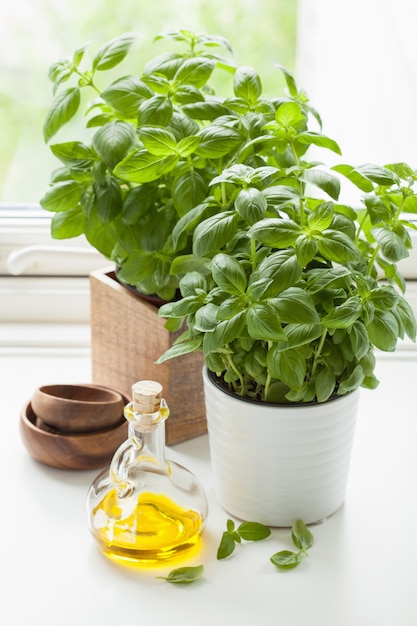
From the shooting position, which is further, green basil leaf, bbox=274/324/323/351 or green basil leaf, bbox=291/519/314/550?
green basil leaf, bbox=291/519/314/550

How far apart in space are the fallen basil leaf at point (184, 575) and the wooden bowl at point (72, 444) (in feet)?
0.68

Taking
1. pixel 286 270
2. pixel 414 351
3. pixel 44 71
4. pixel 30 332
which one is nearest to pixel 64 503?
pixel 286 270

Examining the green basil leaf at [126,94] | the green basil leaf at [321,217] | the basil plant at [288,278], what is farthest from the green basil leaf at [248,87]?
the green basil leaf at [321,217]

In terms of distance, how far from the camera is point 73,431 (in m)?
1.05

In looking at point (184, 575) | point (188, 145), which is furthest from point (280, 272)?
point (184, 575)

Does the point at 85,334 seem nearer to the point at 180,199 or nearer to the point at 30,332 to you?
the point at 30,332

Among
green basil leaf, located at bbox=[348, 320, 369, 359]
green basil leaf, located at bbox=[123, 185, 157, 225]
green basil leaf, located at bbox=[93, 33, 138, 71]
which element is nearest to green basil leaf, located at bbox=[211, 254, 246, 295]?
green basil leaf, located at bbox=[348, 320, 369, 359]

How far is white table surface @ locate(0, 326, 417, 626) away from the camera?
848mm

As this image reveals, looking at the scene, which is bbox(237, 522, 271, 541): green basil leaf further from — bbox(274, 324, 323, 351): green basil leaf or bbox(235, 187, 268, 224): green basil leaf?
bbox(235, 187, 268, 224): green basil leaf

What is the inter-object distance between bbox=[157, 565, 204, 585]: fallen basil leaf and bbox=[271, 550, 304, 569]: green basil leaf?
3.1 inches

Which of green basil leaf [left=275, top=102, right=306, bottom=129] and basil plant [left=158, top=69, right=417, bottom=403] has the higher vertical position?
green basil leaf [left=275, top=102, right=306, bottom=129]

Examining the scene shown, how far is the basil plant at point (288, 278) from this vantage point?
81 centimetres

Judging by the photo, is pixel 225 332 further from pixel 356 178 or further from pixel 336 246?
pixel 356 178

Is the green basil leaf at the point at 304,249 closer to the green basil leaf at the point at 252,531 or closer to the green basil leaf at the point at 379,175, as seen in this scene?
the green basil leaf at the point at 379,175
